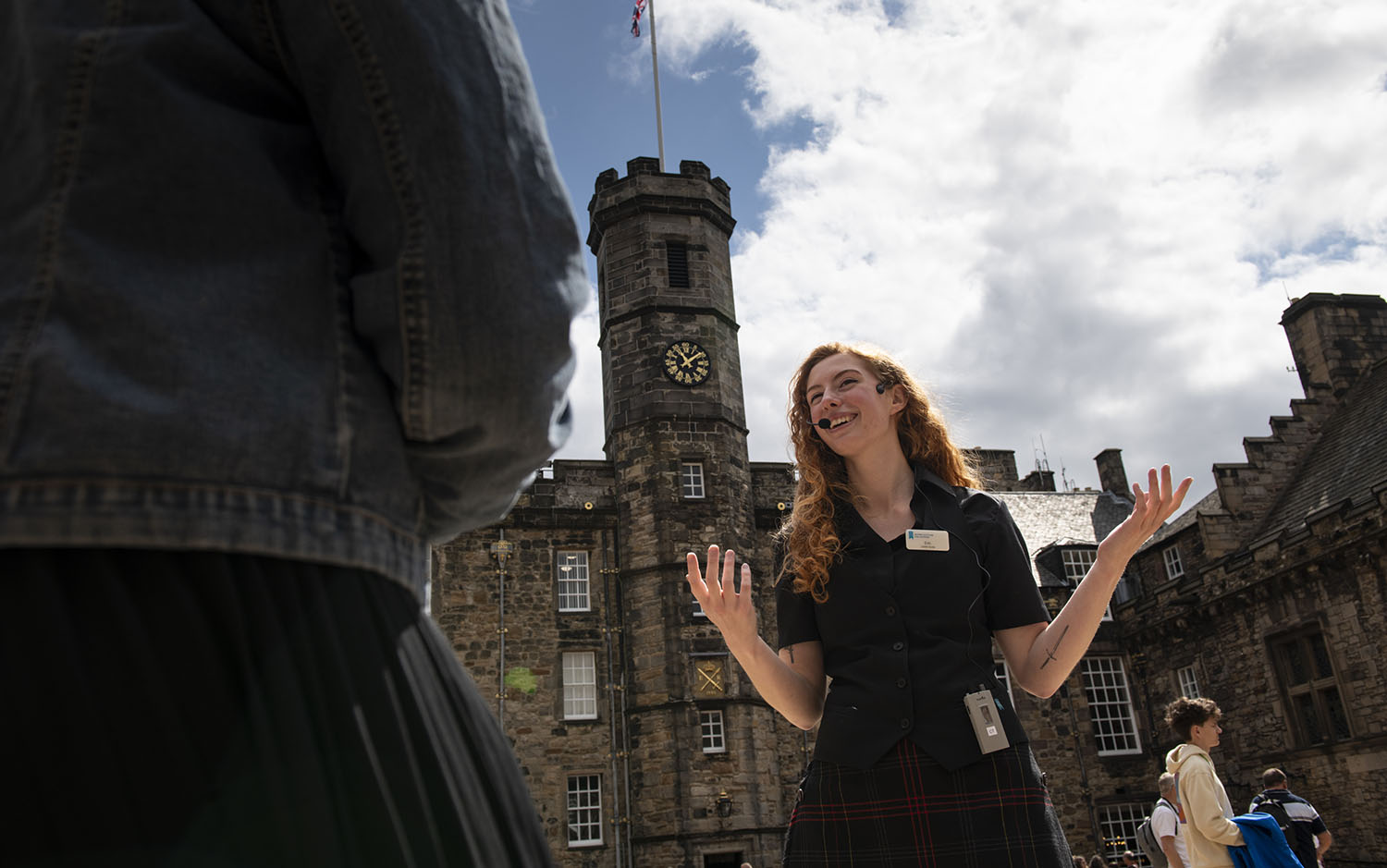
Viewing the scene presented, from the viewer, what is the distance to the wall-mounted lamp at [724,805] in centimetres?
2066

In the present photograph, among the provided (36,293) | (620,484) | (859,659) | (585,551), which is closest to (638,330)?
(620,484)

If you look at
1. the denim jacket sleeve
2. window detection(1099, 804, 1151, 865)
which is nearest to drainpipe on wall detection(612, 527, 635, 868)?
window detection(1099, 804, 1151, 865)

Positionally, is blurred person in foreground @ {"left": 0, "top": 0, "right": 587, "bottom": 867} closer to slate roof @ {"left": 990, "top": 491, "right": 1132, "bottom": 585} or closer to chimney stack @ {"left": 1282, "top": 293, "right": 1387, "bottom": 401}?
slate roof @ {"left": 990, "top": 491, "right": 1132, "bottom": 585}

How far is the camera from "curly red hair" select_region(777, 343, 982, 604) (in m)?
3.26

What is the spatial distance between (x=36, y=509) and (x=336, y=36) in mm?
663

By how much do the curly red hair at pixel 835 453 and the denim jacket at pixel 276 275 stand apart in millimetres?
2004

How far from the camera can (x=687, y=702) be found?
21484 millimetres

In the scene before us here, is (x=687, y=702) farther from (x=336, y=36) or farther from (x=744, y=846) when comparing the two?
(x=336, y=36)

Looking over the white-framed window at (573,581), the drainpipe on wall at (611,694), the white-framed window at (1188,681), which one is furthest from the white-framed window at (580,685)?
the white-framed window at (1188,681)

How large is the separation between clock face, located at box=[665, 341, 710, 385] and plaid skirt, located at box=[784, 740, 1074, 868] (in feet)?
71.2

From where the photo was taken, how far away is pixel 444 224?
118 centimetres

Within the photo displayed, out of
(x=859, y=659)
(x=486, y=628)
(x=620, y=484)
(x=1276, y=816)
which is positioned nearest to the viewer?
(x=859, y=659)

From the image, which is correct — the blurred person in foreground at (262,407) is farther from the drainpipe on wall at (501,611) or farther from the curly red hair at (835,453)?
the drainpipe on wall at (501,611)

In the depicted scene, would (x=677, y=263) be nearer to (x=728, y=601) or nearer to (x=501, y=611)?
(x=501, y=611)
